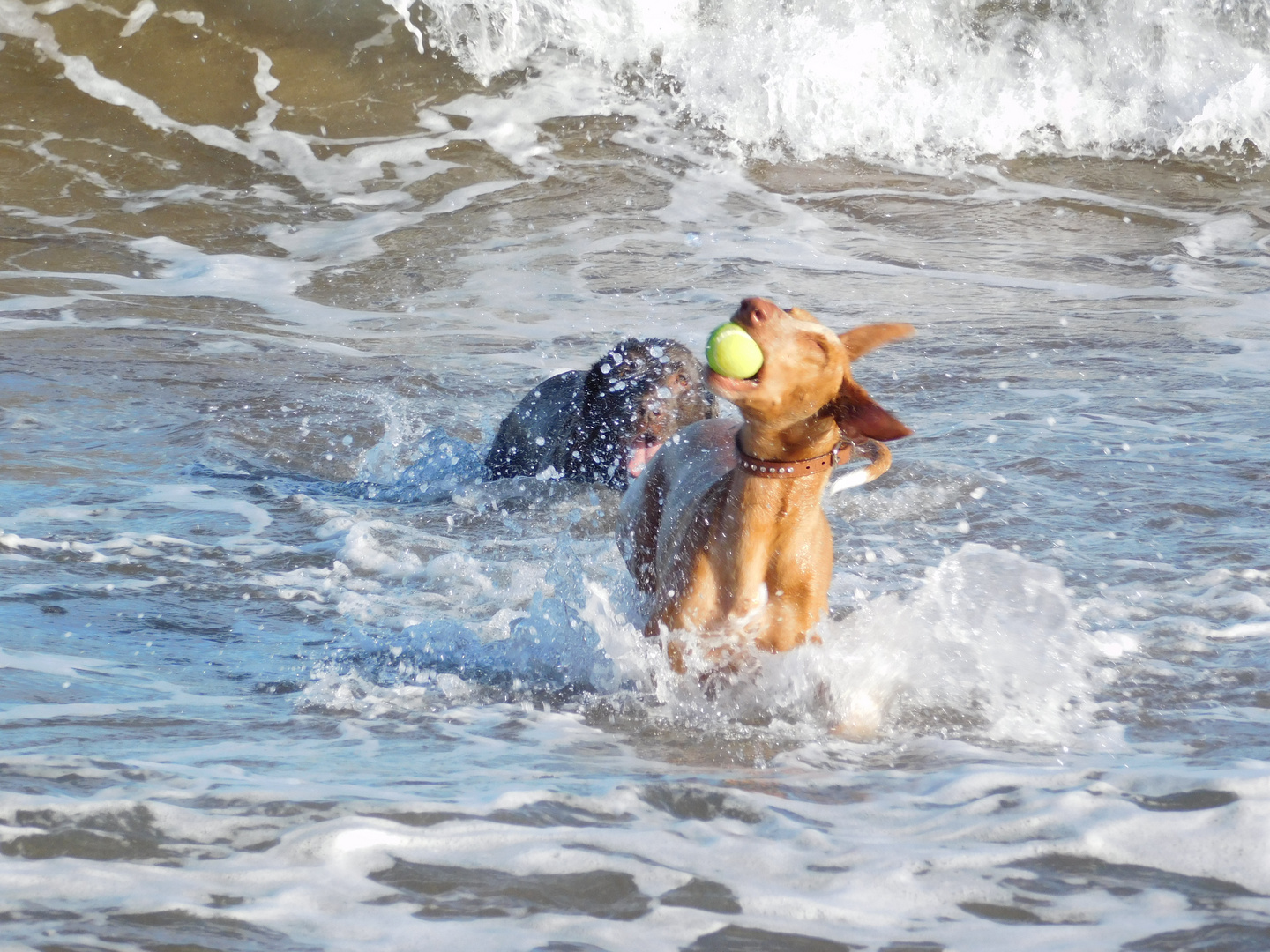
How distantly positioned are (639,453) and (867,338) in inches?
117

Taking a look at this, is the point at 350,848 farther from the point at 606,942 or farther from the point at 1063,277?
the point at 1063,277

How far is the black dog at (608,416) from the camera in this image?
590 centimetres

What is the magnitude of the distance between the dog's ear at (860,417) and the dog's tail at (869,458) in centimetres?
14

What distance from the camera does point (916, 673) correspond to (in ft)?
13.4

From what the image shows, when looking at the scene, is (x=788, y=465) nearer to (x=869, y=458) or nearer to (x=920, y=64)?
(x=869, y=458)

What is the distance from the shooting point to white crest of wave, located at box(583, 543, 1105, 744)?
380 centimetres

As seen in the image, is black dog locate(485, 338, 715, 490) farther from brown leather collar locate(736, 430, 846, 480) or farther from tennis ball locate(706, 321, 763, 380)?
tennis ball locate(706, 321, 763, 380)

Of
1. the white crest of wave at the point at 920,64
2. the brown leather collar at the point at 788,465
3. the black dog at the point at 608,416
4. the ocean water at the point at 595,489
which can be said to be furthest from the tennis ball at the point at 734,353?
the white crest of wave at the point at 920,64

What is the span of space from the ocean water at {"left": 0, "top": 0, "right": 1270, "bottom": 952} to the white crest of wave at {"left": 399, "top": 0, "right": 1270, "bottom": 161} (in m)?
0.05

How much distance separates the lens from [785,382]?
313 centimetres

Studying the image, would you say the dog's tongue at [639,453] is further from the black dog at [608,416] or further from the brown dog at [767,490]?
the brown dog at [767,490]

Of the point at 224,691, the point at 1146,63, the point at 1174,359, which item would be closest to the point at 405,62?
the point at 1146,63

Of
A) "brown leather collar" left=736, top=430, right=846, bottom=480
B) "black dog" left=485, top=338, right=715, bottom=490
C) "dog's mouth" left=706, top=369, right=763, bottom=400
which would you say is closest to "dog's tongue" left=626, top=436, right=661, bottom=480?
"black dog" left=485, top=338, right=715, bottom=490

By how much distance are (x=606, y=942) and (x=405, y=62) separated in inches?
530
